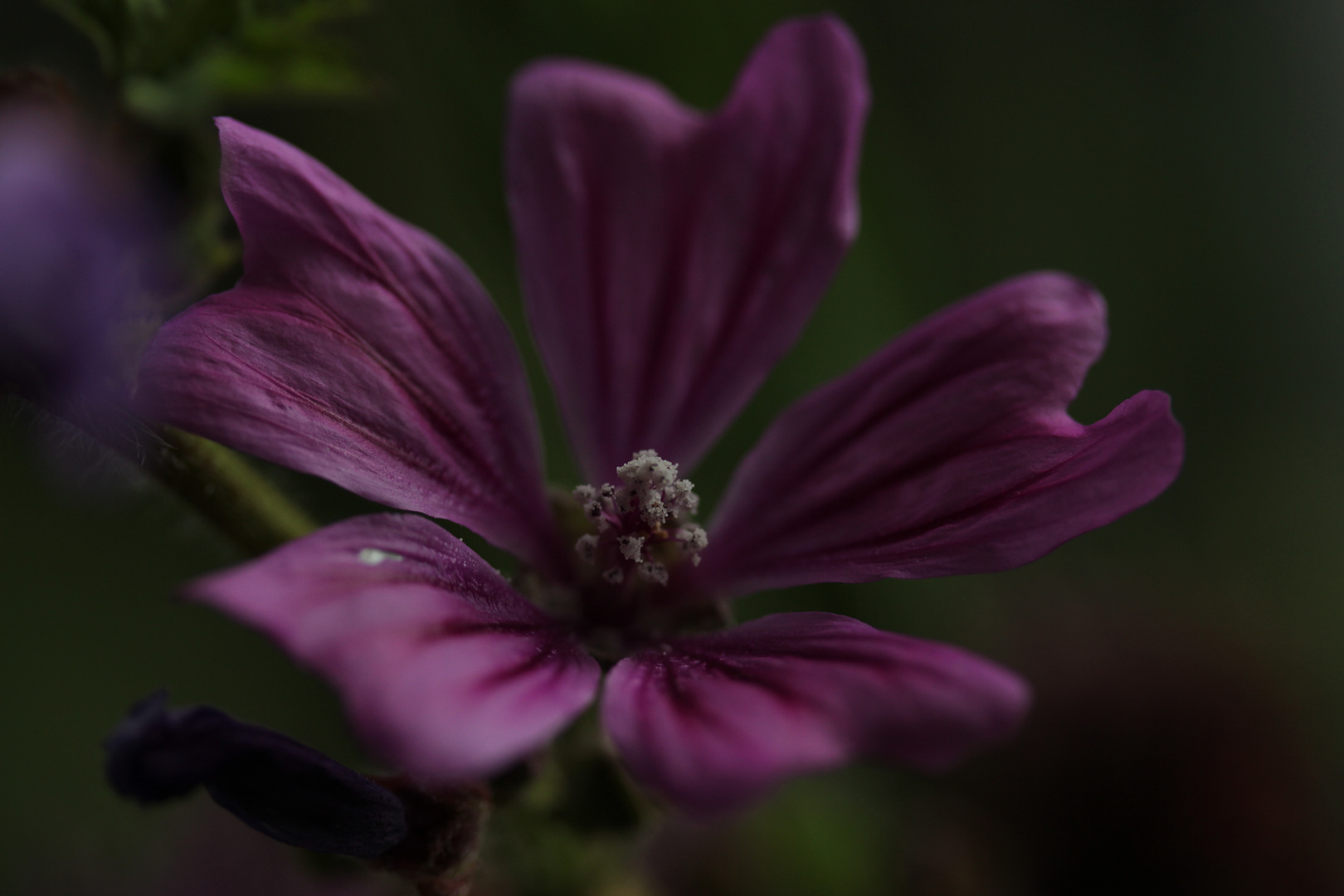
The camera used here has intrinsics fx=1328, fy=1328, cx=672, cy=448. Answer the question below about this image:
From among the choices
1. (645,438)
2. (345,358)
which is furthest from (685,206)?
(345,358)

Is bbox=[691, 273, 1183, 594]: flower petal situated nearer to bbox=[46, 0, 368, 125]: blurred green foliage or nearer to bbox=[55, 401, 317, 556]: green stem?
bbox=[55, 401, 317, 556]: green stem

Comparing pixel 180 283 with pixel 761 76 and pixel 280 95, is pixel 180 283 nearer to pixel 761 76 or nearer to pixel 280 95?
pixel 280 95

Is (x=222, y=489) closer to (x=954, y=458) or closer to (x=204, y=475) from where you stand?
(x=204, y=475)

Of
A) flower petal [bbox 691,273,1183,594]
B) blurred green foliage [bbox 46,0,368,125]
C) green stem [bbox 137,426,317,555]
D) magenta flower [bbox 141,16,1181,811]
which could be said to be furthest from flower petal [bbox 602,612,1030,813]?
blurred green foliage [bbox 46,0,368,125]

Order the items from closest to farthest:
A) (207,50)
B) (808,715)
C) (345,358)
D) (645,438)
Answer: (808,715) < (345,358) < (207,50) < (645,438)

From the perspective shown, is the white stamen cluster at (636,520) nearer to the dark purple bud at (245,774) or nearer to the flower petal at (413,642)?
the flower petal at (413,642)

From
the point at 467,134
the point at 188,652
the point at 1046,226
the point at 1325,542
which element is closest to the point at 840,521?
the point at 467,134

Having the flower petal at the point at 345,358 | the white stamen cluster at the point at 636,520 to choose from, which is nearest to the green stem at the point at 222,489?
the flower petal at the point at 345,358
